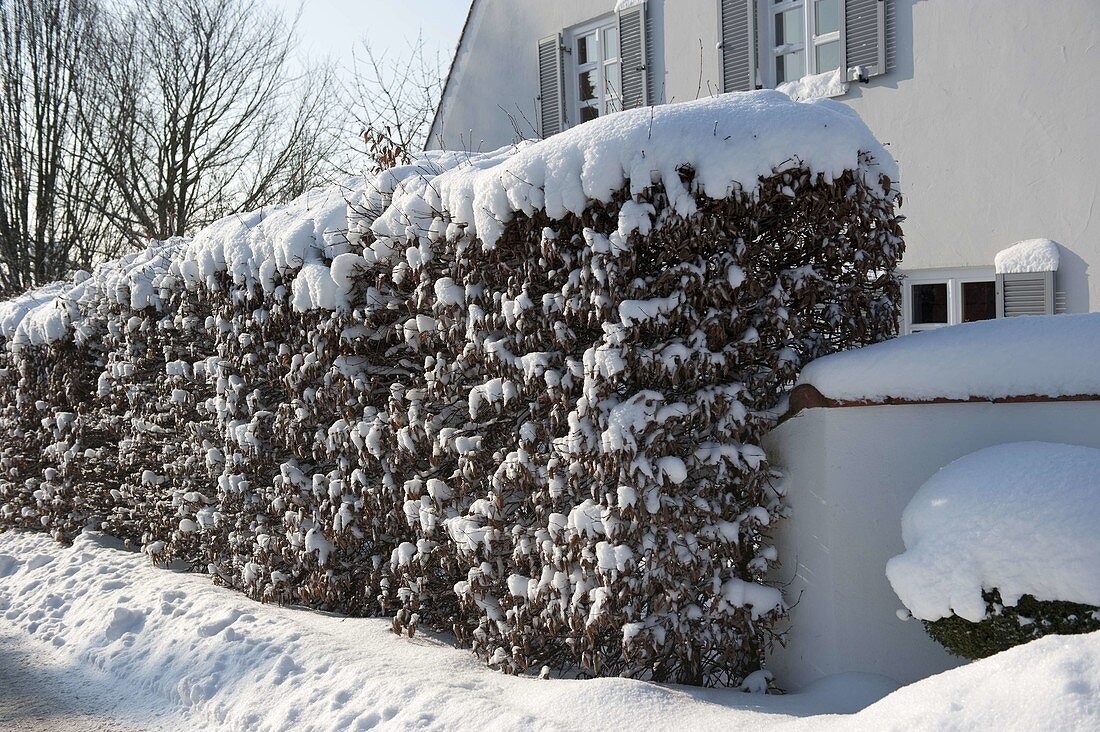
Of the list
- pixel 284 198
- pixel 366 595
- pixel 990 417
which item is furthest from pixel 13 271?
pixel 990 417

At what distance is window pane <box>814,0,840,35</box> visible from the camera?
996cm

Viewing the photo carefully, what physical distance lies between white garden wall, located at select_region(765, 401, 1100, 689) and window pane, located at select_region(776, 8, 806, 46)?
725cm

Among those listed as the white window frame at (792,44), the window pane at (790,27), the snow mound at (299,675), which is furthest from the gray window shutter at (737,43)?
the snow mound at (299,675)

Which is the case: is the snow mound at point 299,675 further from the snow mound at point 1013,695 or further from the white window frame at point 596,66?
the white window frame at point 596,66

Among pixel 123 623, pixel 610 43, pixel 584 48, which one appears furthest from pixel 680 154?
pixel 584 48

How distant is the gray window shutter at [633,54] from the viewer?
11.9 meters

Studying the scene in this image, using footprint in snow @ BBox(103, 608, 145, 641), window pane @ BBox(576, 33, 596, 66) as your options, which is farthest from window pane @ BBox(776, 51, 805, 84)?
footprint in snow @ BBox(103, 608, 145, 641)

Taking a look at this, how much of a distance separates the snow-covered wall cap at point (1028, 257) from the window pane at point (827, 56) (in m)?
2.61

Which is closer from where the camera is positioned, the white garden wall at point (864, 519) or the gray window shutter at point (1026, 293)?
the white garden wall at point (864, 519)

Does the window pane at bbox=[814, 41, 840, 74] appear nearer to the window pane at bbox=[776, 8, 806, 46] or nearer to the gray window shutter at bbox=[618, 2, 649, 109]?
the window pane at bbox=[776, 8, 806, 46]

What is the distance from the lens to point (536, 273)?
4.44 meters

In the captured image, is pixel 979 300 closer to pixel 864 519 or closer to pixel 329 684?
pixel 864 519

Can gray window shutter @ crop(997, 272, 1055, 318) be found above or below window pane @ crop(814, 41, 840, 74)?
below

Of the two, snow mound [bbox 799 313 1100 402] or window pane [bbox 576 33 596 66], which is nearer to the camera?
snow mound [bbox 799 313 1100 402]
